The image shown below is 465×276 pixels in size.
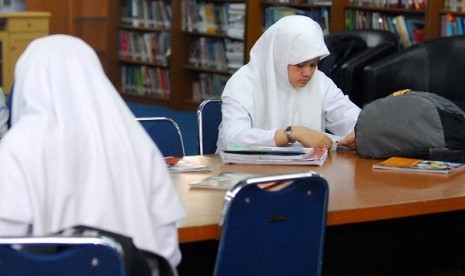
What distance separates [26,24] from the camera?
941 centimetres

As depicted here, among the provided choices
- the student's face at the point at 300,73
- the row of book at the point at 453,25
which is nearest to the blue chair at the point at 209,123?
the student's face at the point at 300,73

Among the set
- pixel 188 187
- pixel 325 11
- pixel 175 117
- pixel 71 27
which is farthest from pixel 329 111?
pixel 71 27

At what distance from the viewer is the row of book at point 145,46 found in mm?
9688

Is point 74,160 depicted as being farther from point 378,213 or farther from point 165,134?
point 165,134

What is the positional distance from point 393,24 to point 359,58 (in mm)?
1221

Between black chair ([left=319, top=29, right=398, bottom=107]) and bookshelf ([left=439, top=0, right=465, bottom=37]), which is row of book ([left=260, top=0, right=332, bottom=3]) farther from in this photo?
bookshelf ([left=439, top=0, right=465, bottom=37])

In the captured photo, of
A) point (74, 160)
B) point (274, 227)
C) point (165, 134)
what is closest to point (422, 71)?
point (165, 134)

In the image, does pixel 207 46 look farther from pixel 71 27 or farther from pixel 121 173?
pixel 121 173

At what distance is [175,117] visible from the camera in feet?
30.0

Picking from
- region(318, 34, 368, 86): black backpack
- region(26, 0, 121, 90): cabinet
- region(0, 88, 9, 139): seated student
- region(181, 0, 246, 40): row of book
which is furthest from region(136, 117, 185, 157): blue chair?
region(26, 0, 121, 90): cabinet

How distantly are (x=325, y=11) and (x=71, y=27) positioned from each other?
3.05 metres

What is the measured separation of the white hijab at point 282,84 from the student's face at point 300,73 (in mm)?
21

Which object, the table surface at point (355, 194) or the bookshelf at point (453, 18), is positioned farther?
the bookshelf at point (453, 18)

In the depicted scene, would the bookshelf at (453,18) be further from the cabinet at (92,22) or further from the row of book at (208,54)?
the cabinet at (92,22)
